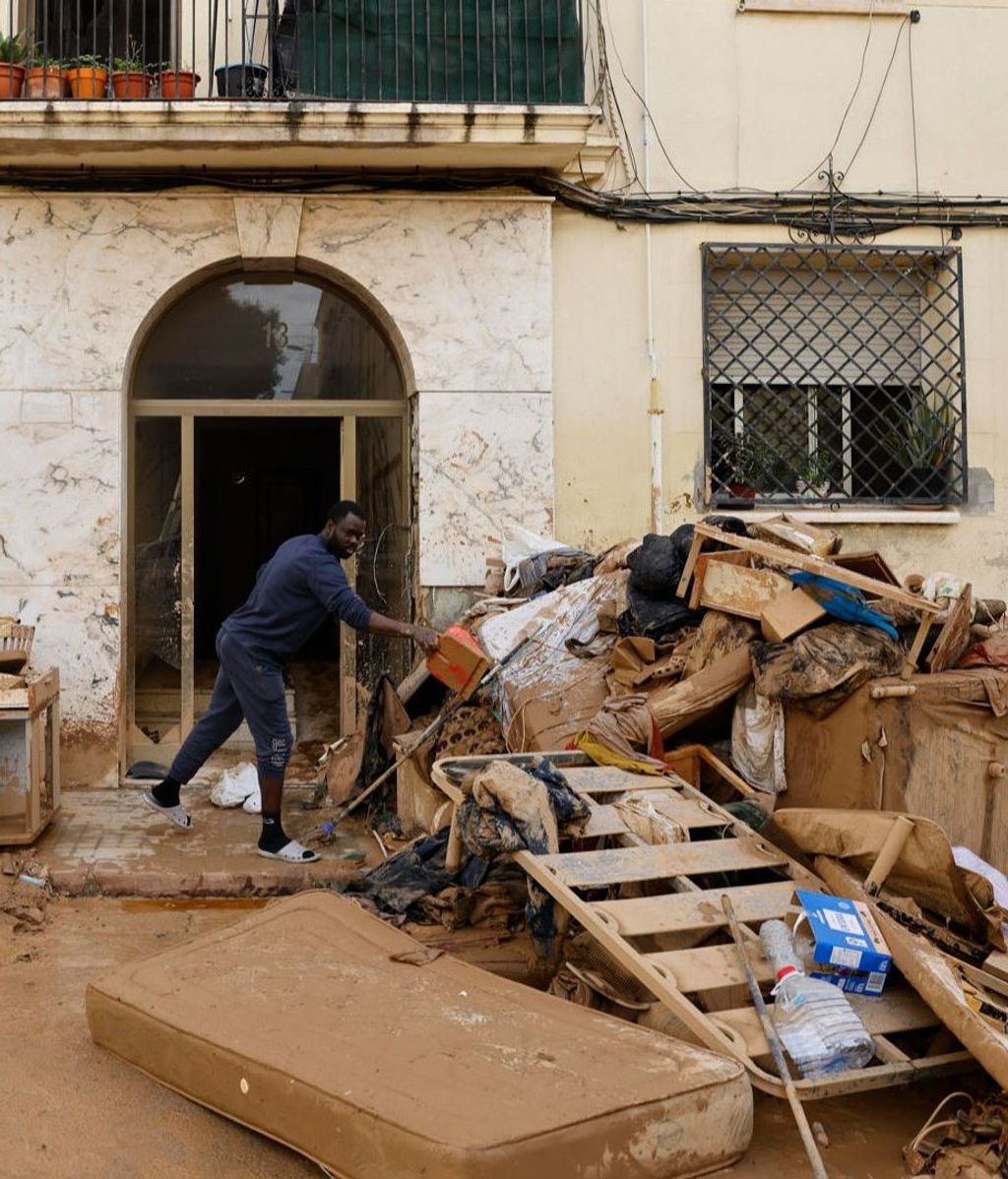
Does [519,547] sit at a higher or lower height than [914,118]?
lower

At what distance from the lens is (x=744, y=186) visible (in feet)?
26.2

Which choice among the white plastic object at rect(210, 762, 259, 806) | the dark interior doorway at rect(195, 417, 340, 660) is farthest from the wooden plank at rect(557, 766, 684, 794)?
the dark interior doorway at rect(195, 417, 340, 660)

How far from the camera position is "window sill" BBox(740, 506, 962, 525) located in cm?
786

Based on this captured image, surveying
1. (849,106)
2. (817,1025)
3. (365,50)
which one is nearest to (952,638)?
(817,1025)

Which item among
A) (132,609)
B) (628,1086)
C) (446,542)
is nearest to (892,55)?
(446,542)

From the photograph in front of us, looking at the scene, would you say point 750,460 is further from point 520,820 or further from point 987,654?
point 520,820

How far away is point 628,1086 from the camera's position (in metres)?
3.11

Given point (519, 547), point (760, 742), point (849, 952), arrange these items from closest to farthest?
1. point (849, 952)
2. point (760, 742)
3. point (519, 547)

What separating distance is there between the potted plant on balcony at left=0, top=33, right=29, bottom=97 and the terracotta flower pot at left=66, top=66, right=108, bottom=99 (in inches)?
11.1

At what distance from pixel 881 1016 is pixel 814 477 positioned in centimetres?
493

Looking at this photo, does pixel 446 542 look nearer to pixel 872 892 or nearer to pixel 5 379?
pixel 5 379

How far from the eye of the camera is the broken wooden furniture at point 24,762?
233 inches

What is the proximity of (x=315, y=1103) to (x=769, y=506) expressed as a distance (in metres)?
5.67

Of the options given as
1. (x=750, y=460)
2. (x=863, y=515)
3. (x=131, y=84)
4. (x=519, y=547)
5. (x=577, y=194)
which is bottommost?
(x=519, y=547)
